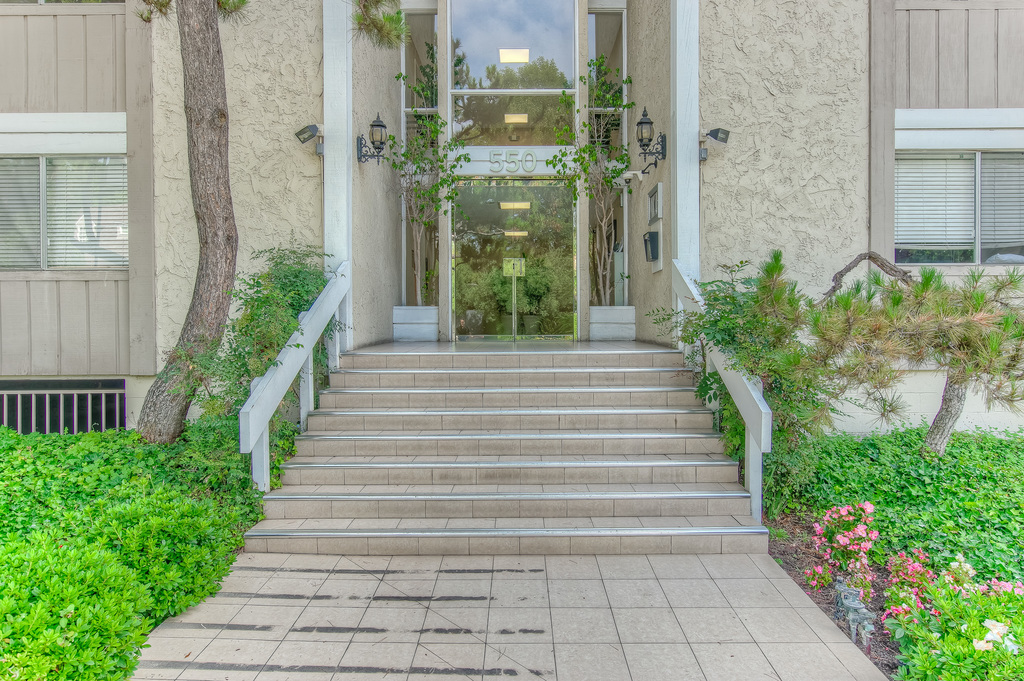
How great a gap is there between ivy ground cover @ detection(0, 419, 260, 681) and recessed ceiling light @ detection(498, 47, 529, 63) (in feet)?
22.5

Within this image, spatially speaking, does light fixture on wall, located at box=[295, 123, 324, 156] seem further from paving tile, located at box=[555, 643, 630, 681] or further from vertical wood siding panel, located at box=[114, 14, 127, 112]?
paving tile, located at box=[555, 643, 630, 681]

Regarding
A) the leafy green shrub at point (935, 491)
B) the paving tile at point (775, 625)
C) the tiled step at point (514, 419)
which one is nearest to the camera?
the paving tile at point (775, 625)

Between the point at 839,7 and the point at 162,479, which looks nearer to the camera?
the point at 162,479

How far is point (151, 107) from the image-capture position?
577 cm

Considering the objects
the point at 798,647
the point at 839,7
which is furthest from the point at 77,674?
the point at 839,7

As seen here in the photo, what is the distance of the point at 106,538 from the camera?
115 inches

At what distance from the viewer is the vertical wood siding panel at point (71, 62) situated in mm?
5863

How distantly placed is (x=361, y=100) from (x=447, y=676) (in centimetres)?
576

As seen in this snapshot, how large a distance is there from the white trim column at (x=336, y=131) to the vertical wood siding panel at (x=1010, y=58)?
6.69 metres

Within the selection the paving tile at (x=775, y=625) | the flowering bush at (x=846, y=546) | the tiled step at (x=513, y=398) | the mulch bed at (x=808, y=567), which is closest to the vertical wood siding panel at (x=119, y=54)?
the tiled step at (x=513, y=398)

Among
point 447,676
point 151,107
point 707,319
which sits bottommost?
point 447,676

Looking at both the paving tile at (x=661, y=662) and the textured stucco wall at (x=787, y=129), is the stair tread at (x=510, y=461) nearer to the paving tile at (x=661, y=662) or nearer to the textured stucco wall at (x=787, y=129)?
the paving tile at (x=661, y=662)

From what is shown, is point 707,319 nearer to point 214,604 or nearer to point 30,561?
point 214,604

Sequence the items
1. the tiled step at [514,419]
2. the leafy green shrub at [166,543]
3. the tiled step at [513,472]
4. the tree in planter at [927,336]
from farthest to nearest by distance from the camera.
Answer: the tiled step at [514,419] → the tiled step at [513,472] → the tree in planter at [927,336] → the leafy green shrub at [166,543]
